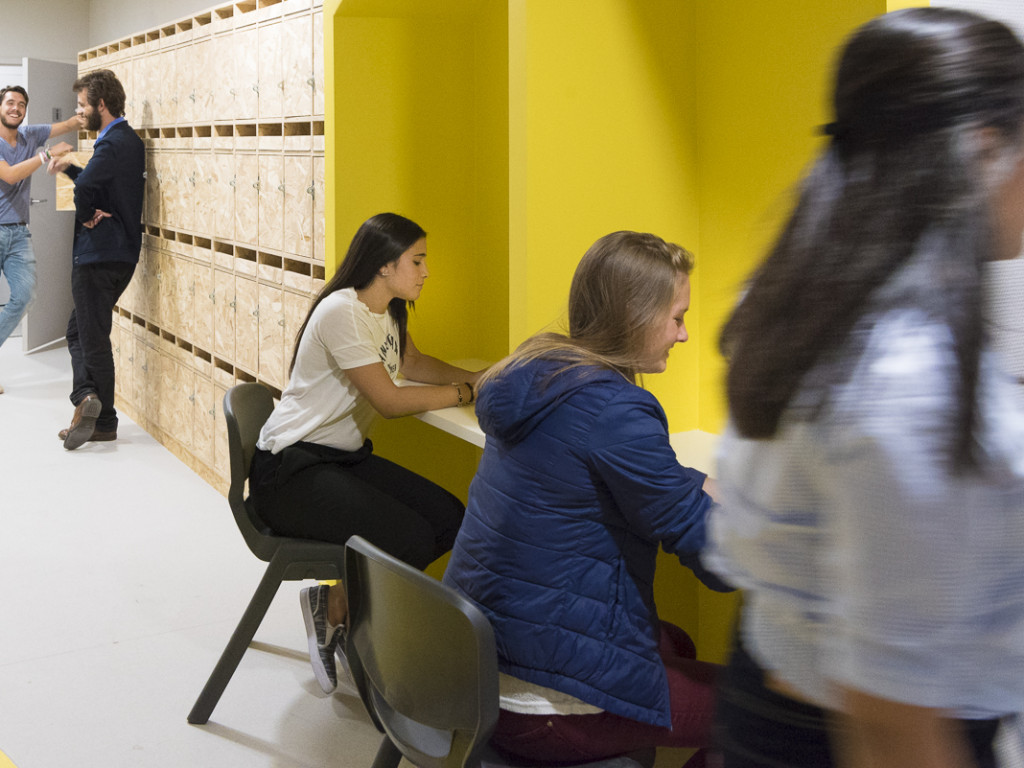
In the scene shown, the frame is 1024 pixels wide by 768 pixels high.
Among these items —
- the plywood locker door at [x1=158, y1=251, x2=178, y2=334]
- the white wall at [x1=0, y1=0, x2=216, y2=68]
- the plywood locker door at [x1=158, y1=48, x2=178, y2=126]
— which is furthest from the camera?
the white wall at [x1=0, y1=0, x2=216, y2=68]

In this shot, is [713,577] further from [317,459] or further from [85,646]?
[85,646]

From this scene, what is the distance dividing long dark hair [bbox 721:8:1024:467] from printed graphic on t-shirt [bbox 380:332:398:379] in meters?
2.07

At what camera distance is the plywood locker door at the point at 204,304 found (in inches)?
193

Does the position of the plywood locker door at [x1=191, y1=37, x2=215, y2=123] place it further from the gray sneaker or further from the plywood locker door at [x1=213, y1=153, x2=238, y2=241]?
the gray sneaker

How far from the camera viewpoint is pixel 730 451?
932 mm

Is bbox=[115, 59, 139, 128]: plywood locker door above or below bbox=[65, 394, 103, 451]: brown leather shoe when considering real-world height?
above

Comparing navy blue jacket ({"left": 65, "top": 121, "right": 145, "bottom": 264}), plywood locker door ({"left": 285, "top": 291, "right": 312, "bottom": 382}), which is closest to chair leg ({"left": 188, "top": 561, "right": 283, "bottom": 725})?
plywood locker door ({"left": 285, "top": 291, "right": 312, "bottom": 382})

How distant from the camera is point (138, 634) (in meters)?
3.36

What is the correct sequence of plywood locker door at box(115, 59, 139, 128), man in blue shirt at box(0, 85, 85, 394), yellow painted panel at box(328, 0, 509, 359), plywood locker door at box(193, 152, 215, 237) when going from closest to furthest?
yellow painted panel at box(328, 0, 509, 359) < plywood locker door at box(193, 152, 215, 237) < plywood locker door at box(115, 59, 139, 128) < man in blue shirt at box(0, 85, 85, 394)

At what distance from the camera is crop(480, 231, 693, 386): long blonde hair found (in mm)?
1751

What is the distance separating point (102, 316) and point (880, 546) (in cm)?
548

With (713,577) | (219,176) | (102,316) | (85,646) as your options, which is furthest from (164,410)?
(713,577)

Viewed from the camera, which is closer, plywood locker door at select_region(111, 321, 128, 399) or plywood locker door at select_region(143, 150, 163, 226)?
plywood locker door at select_region(143, 150, 163, 226)

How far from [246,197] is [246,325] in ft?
1.75
